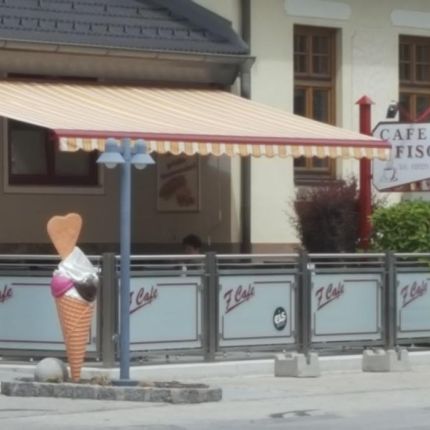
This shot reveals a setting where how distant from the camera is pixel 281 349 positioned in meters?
18.6

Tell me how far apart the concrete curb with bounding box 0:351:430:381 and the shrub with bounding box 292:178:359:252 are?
2.28 m

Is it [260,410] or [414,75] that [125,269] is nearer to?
[260,410]

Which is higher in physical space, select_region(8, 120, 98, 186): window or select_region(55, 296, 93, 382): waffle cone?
select_region(8, 120, 98, 186): window

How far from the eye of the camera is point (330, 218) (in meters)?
21.1

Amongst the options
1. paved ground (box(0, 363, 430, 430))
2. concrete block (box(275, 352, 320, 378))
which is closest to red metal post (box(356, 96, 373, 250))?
concrete block (box(275, 352, 320, 378))

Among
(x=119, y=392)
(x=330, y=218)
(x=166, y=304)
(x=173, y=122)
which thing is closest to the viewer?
(x=119, y=392)

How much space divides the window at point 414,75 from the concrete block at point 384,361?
234 inches

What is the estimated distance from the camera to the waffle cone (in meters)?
16.2

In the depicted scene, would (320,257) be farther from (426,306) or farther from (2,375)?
(2,375)

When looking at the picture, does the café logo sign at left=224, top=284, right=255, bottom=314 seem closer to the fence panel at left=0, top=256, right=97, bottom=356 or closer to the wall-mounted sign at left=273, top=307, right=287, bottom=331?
the wall-mounted sign at left=273, top=307, right=287, bottom=331

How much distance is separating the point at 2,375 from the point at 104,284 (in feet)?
4.97

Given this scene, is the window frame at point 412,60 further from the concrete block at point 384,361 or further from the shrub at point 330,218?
the concrete block at point 384,361

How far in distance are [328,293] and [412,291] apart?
1269 mm

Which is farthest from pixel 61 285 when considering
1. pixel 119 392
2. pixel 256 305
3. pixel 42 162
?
pixel 42 162
